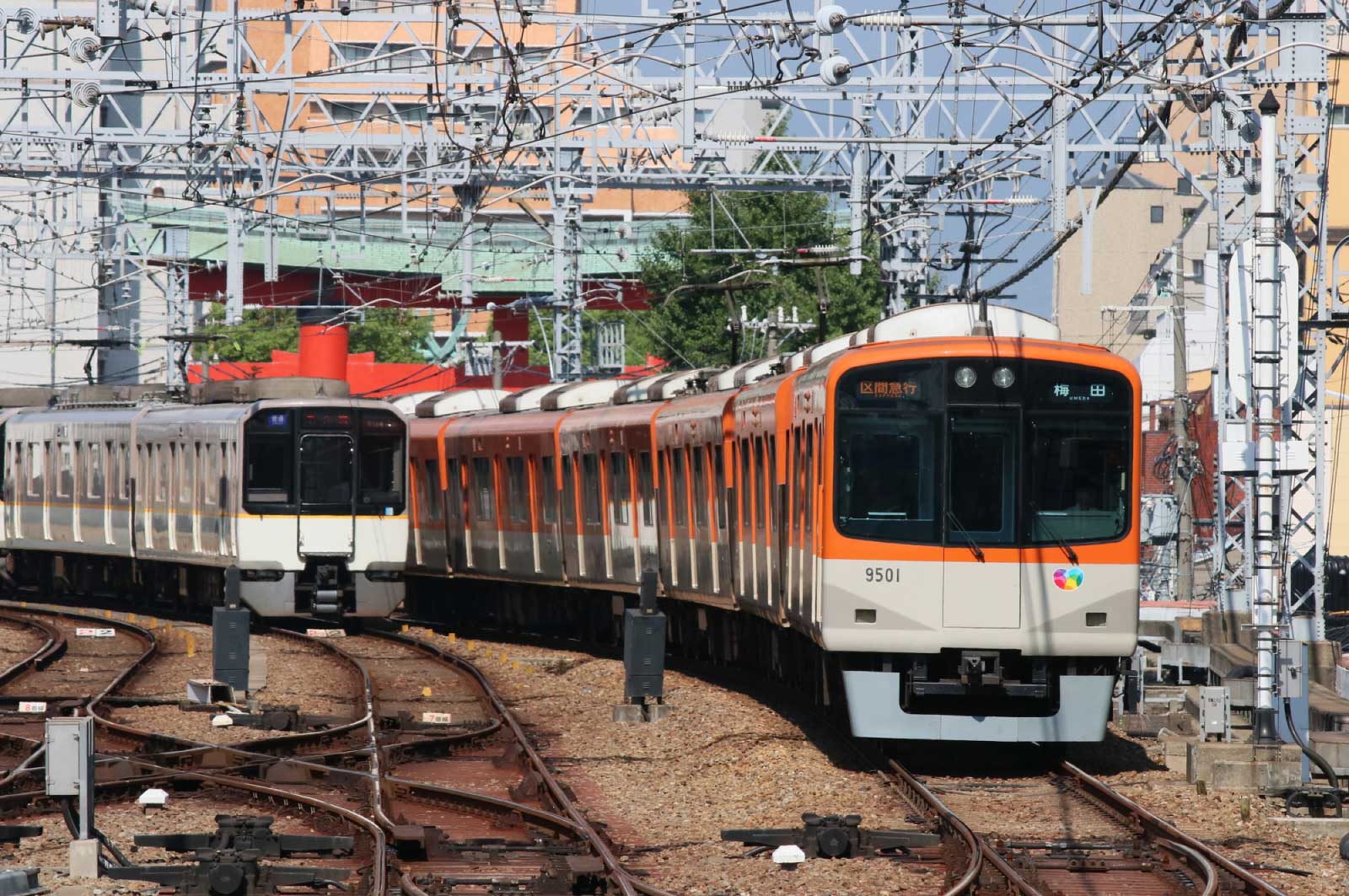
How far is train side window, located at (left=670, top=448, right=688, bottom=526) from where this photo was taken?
21.3m

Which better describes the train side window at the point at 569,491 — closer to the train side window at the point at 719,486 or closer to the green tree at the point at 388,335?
the train side window at the point at 719,486

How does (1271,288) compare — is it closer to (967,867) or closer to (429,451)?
(967,867)

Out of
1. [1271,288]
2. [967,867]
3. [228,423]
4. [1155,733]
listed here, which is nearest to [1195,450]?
[228,423]

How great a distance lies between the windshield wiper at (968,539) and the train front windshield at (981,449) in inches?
0.4

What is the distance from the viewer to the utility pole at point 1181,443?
3522 centimetres

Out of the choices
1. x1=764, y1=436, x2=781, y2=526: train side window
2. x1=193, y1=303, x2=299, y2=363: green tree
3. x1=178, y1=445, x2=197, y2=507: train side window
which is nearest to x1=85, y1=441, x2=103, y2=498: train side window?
x1=178, y1=445, x2=197, y2=507: train side window

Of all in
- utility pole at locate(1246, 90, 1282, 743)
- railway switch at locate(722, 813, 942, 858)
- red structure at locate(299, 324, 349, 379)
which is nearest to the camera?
railway switch at locate(722, 813, 942, 858)

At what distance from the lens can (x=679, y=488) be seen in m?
21.6

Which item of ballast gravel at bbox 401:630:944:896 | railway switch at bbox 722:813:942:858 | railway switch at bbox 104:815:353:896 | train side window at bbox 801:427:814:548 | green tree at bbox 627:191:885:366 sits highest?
green tree at bbox 627:191:885:366

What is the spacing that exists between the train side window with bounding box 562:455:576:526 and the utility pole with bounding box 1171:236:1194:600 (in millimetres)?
12316

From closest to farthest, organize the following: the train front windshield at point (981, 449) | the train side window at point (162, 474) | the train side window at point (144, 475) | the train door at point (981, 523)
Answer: the train door at point (981, 523) → the train front windshield at point (981, 449) → the train side window at point (162, 474) → the train side window at point (144, 475)

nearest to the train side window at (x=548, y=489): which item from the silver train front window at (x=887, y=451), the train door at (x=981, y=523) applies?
the silver train front window at (x=887, y=451)

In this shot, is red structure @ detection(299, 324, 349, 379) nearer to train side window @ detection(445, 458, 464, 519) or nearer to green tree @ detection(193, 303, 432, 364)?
green tree @ detection(193, 303, 432, 364)

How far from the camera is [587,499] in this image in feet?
80.9
